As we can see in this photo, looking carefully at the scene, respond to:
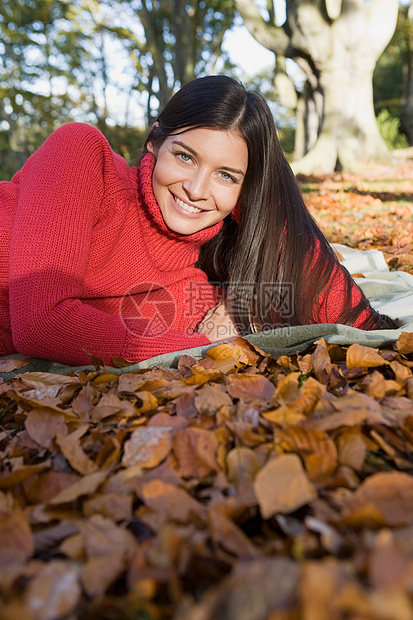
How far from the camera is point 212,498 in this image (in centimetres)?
92

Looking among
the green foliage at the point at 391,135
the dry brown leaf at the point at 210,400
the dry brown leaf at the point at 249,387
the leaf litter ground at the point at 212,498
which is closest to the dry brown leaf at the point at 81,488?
the leaf litter ground at the point at 212,498

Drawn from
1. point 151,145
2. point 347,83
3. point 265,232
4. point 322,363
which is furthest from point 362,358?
point 347,83

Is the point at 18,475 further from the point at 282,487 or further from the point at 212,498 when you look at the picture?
the point at 282,487

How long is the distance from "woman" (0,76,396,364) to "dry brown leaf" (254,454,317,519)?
1164 millimetres

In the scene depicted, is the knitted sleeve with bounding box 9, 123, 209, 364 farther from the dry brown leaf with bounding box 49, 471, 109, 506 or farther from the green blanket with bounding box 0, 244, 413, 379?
the dry brown leaf with bounding box 49, 471, 109, 506

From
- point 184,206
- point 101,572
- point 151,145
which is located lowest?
point 101,572

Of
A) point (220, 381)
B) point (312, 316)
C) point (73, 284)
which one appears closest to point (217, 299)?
point (312, 316)

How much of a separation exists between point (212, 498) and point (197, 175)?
1.59 m

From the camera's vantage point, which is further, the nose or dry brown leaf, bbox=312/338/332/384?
the nose

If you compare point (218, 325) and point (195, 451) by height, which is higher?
point (195, 451)

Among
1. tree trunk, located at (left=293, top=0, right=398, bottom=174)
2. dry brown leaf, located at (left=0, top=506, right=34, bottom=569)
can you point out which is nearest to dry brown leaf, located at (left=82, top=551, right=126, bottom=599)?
dry brown leaf, located at (left=0, top=506, right=34, bottom=569)

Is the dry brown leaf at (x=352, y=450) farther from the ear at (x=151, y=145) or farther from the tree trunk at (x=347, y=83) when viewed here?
the tree trunk at (x=347, y=83)

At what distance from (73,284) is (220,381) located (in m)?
0.75

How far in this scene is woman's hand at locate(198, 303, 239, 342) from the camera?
2.51 m
